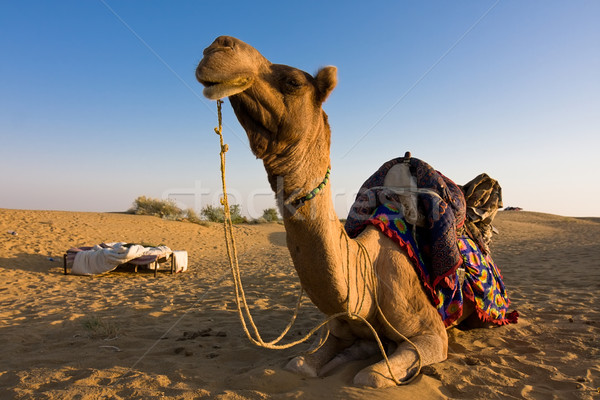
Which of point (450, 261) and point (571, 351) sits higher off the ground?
point (450, 261)

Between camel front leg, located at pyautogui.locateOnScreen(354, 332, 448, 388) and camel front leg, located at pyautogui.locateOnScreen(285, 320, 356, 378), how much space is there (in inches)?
15.2

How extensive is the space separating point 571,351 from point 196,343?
3533mm

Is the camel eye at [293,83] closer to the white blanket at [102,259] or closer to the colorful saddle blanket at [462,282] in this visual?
the colorful saddle blanket at [462,282]

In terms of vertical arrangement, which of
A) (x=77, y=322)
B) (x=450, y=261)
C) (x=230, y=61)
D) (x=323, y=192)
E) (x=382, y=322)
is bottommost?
(x=77, y=322)

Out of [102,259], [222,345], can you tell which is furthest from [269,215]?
[222,345]

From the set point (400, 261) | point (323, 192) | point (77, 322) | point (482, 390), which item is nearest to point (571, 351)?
point (482, 390)

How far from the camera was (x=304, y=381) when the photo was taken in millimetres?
2641

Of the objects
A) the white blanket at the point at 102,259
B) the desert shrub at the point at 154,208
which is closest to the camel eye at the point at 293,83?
the white blanket at the point at 102,259

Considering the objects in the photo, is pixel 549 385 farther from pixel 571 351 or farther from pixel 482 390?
pixel 571 351

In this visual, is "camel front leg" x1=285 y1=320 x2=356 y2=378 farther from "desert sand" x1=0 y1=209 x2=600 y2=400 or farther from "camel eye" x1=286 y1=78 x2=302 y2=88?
"camel eye" x1=286 y1=78 x2=302 y2=88

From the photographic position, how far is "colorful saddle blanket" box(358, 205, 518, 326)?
125 inches

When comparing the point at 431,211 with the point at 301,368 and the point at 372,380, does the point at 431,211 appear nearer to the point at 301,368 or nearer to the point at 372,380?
the point at 372,380

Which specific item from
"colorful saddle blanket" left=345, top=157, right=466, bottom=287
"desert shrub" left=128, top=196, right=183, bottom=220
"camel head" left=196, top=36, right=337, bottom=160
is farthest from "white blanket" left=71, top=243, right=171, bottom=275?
"desert shrub" left=128, top=196, right=183, bottom=220

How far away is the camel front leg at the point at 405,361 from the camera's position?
2518mm
